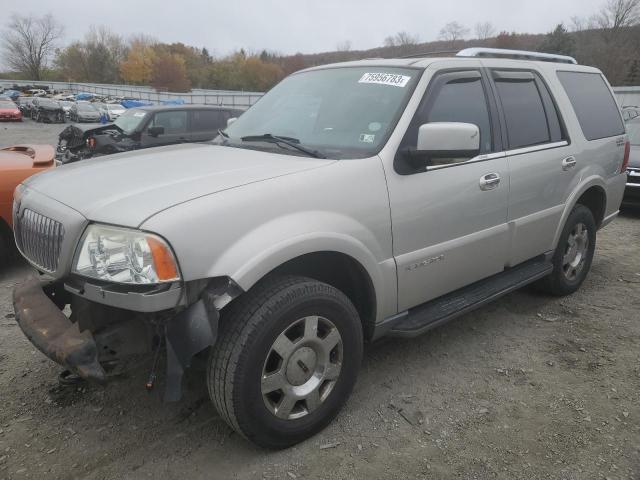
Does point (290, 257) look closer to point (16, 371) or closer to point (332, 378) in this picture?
point (332, 378)

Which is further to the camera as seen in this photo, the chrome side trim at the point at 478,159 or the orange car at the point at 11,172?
the orange car at the point at 11,172

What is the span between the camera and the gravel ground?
2.39 m

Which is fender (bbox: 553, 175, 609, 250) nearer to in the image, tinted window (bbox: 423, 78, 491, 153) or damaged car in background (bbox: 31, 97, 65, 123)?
tinted window (bbox: 423, 78, 491, 153)

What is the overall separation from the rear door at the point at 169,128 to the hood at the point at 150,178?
8.24 meters

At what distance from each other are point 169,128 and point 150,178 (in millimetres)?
9483

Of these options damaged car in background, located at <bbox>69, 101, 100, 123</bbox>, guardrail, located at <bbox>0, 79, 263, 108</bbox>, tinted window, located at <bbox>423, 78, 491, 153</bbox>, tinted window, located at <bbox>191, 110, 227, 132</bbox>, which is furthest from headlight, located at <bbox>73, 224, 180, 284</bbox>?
guardrail, located at <bbox>0, 79, 263, 108</bbox>

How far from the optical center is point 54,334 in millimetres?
2215

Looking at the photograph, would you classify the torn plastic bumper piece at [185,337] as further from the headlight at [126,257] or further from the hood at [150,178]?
the hood at [150,178]

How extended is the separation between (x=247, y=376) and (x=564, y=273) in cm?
328

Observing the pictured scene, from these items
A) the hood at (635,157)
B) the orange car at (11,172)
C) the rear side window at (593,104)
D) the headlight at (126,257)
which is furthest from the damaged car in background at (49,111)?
the headlight at (126,257)

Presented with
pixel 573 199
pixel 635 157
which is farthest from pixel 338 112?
pixel 635 157

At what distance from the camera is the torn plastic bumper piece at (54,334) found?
2072mm

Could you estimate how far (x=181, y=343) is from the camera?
208cm

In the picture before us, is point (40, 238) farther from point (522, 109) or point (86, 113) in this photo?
point (86, 113)
